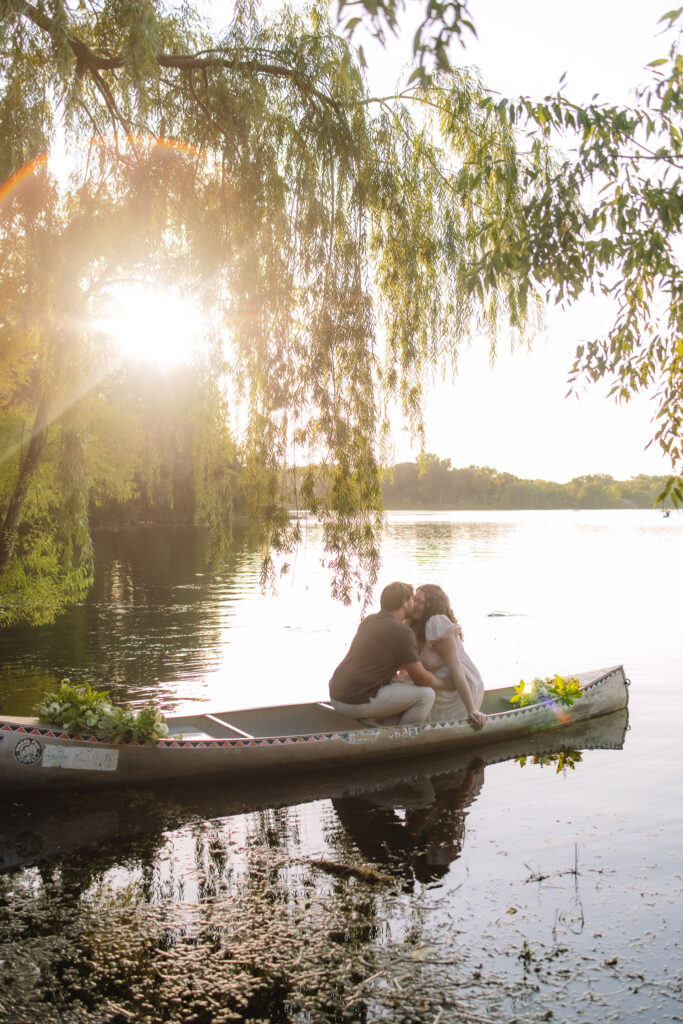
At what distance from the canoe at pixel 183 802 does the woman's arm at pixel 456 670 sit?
610 millimetres

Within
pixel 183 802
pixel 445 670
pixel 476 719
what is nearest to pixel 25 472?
pixel 183 802

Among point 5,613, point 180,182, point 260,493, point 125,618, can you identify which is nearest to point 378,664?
point 260,493

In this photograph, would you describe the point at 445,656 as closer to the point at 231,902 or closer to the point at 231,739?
the point at 231,739

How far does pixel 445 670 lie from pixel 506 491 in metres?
160

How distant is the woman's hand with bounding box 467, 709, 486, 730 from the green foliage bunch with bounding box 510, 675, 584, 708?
3.71ft

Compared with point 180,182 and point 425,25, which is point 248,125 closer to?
point 180,182

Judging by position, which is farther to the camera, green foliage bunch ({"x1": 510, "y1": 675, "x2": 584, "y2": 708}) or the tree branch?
green foliage bunch ({"x1": 510, "y1": 675, "x2": 584, "y2": 708})

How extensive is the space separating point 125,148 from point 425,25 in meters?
3.44

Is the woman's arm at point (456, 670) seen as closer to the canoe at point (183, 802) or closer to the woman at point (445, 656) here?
the woman at point (445, 656)

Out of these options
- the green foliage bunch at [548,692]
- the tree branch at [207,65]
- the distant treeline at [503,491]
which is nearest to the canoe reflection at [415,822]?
the green foliage bunch at [548,692]

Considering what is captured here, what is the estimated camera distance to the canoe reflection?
19.8 feet

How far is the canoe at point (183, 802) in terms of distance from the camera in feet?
20.2

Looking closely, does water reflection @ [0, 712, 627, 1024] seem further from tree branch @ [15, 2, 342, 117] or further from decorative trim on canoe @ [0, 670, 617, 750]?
tree branch @ [15, 2, 342, 117]

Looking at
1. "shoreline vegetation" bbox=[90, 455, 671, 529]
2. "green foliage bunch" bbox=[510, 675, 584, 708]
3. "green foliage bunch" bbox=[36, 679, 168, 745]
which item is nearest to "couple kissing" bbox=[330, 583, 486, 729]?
"green foliage bunch" bbox=[510, 675, 584, 708]
